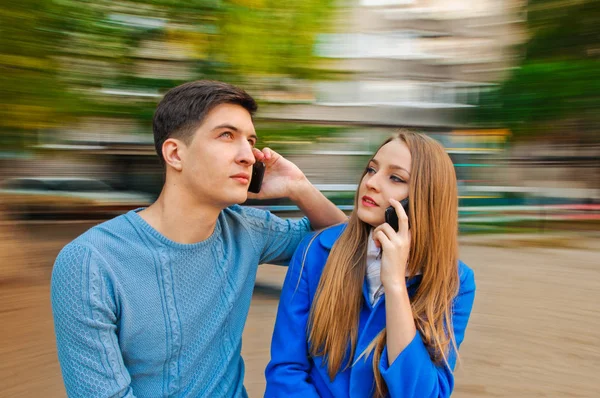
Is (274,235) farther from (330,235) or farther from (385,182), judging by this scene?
(385,182)

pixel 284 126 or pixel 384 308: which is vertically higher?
pixel 284 126

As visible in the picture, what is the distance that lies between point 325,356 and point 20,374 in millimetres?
2003

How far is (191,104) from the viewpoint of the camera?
1.67 meters

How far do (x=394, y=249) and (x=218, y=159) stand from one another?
62 centimetres

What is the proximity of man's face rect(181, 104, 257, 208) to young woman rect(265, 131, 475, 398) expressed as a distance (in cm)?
41

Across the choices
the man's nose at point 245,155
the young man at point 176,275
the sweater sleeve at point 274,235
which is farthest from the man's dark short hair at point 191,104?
the sweater sleeve at point 274,235

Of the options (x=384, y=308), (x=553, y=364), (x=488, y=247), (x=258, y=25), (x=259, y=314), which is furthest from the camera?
(x=488, y=247)

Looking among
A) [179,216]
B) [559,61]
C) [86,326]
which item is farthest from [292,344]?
[559,61]

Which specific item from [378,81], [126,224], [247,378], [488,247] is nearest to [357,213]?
[126,224]

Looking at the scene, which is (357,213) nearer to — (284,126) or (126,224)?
(126,224)

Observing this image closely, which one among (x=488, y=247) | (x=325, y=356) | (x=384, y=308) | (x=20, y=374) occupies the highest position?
(x=384, y=308)

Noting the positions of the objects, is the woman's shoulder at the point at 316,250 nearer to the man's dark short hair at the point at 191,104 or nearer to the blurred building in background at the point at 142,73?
the man's dark short hair at the point at 191,104

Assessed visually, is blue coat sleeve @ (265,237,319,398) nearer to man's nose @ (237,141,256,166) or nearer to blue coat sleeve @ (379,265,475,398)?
blue coat sleeve @ (379,265,475,398)

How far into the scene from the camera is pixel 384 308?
1713mm
